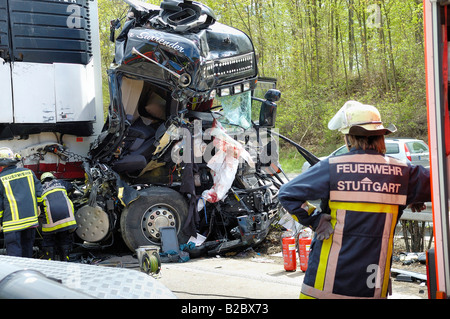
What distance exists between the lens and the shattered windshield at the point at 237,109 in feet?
26.8

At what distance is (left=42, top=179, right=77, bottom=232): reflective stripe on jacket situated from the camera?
7.09 m

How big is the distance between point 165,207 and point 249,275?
1981 millimetres

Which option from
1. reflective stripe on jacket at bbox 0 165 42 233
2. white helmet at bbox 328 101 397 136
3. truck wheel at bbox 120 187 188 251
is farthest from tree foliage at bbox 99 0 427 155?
white helmet at bbox 328 101 397 136

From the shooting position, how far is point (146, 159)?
8039 millimetres

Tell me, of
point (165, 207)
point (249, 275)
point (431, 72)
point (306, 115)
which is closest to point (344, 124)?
point (431, 72)

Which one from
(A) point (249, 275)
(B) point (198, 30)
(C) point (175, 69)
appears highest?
(B) point (198, 30)

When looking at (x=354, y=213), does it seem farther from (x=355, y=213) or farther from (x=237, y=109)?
(x=237, y=109)

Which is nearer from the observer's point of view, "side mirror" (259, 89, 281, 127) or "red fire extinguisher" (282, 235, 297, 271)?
"red fire extinguisher" (282, 235, 297, 271)

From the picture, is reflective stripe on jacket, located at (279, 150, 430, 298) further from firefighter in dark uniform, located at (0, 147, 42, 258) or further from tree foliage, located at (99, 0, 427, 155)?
tree foliage, located at (99, 0, 427, 155)

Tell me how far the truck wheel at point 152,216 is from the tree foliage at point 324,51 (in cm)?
1587

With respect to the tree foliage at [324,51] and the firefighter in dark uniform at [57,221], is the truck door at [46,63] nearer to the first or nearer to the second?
the firefighter in dark uniform at [57,221]

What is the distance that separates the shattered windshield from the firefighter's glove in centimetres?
513

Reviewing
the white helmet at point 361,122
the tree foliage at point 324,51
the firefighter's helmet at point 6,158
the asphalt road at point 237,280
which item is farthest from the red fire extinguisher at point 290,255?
the tree foliage at point 324,51

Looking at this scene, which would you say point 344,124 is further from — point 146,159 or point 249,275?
point 146,159
